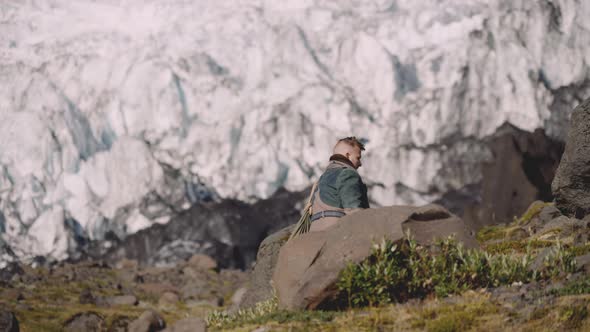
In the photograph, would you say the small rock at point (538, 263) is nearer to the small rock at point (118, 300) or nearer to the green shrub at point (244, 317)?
the green shrub at point (244, 317)

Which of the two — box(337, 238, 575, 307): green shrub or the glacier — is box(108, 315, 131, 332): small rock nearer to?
box(337, 238, 575, 307): green shrub

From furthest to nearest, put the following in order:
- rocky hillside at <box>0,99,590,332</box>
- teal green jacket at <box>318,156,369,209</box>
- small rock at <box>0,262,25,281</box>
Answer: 1. small rock at <box>0,262,25,281</box>
2. teal green jacket at <box>318,156,369,209</box>
3. rocky hillside at <box>0,99,590,332</box>

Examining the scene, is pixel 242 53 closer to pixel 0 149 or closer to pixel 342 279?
pixel 0 149

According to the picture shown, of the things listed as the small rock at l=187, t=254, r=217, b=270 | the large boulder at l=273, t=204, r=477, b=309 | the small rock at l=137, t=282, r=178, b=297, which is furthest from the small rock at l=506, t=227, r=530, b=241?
the small rock at l=187, t=254, r=217, b=270

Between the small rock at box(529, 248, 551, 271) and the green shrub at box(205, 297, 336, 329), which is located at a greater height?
the small rock at box(529, 248, 551, 271)

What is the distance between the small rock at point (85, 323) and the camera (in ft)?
130

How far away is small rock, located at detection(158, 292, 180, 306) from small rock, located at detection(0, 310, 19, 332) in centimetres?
3277

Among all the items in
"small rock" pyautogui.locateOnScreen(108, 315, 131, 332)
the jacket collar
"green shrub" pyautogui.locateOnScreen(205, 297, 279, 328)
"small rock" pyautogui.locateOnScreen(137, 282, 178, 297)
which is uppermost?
the jacket collar

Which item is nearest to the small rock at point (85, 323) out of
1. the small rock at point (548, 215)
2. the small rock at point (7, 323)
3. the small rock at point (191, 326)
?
the small rock at point (7, 323)

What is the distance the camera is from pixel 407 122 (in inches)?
4183

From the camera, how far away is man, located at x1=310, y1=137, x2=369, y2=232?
1010 centimetres

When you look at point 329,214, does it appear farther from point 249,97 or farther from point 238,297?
point 249,97

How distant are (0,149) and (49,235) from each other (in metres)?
14.7

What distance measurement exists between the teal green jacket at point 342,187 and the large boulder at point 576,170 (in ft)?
17.4
